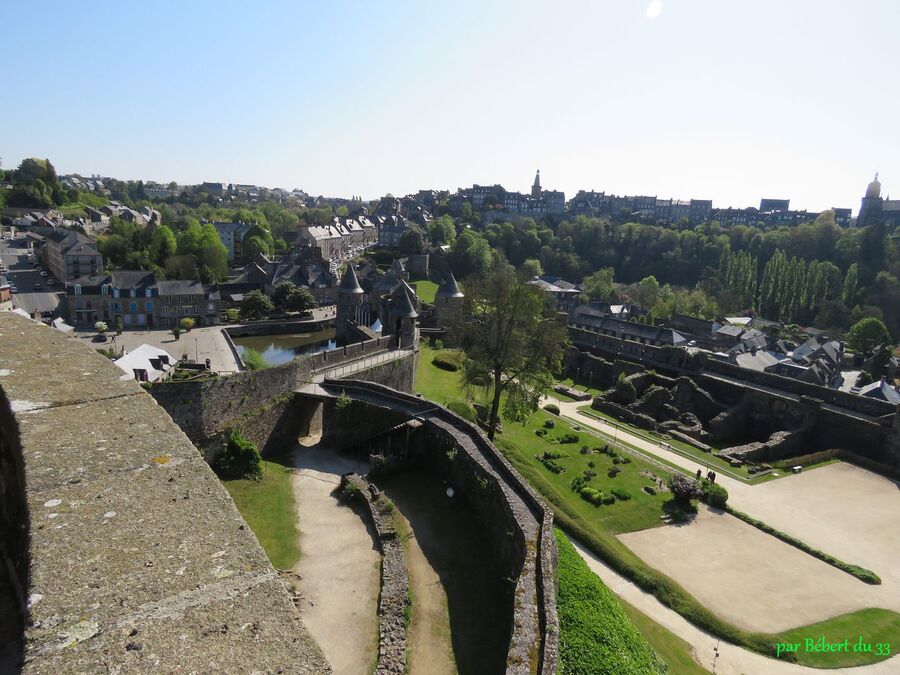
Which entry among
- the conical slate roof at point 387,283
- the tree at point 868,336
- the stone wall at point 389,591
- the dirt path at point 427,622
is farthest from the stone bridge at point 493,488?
the tree at point 868,336

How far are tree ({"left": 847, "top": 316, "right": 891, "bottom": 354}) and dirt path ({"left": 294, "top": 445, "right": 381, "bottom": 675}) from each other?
64049mm

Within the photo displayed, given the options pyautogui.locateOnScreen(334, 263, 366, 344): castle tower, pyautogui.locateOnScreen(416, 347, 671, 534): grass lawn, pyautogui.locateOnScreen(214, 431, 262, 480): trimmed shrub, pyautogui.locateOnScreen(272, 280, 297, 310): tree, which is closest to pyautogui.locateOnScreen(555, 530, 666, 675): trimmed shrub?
pyautogui.locateOnScreen(416, 347, 671, 534): grass lawn

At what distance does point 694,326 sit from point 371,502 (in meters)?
54.5

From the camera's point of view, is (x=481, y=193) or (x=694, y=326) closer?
(x=694, y=326)

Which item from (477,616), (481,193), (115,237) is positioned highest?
(481,193)

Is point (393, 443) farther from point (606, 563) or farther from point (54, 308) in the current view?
point (54, 308)

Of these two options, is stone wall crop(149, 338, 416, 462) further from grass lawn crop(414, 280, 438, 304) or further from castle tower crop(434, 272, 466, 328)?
grass lawn crop(414, 280, 438, 304)

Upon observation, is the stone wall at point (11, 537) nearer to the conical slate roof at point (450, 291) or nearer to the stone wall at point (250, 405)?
the stone wall at point (250, 405)

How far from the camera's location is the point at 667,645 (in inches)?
594

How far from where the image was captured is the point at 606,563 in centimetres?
1864

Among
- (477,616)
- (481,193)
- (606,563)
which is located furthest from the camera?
(481,193)

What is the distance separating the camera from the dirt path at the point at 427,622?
38.7ft

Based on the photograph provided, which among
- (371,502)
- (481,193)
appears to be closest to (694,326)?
(371,502)

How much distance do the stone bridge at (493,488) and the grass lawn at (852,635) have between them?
343 inches
